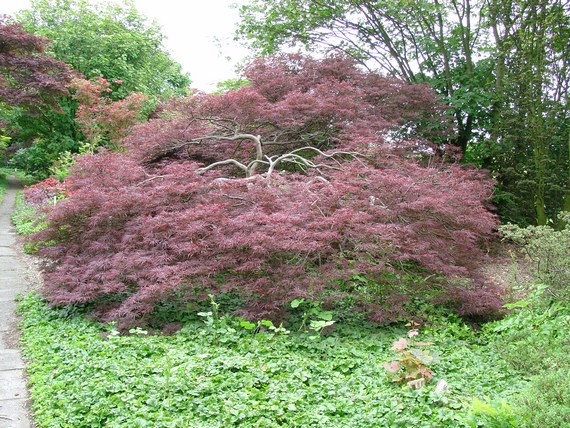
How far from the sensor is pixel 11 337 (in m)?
4.04

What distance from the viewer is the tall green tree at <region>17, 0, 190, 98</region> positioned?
14938 mm

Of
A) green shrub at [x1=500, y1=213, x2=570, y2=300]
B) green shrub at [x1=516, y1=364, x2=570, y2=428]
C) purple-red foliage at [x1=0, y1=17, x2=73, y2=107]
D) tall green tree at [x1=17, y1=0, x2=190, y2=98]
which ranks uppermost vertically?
tall green tree at [x1=17, y1=0, x2=190, y2=98]

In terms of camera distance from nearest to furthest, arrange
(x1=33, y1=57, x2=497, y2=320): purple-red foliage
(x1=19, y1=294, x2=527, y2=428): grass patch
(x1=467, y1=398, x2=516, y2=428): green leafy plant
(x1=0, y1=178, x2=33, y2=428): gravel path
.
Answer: (x1=467, y1=398, x2=516, y2=428): green leafy plant → (x1=19, y1=294, x2=527, y2=428): grass patch → (x1=0, y1=178, x2=33, y2=428): gravel path → (x1=33, y1=57, x2=497, y2=320): purple-red foliage

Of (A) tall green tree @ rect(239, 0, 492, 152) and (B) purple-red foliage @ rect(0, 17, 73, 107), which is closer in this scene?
(A) tall green tree @ rect(239, 0, 492, 152)

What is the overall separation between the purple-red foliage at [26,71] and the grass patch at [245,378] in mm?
8568

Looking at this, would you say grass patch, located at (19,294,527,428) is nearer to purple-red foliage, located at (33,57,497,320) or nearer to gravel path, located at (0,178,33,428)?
gravel path, located at (0,178,33,428)

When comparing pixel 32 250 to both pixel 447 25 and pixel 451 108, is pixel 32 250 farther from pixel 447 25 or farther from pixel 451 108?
pixel 447 25

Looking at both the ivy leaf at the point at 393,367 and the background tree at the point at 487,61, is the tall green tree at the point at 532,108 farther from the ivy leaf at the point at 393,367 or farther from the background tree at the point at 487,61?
the ivy leaf at the point at 393,367

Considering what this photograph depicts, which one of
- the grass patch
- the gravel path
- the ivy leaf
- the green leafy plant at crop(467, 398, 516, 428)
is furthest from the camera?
the ivy leaf

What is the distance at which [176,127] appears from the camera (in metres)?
5.97

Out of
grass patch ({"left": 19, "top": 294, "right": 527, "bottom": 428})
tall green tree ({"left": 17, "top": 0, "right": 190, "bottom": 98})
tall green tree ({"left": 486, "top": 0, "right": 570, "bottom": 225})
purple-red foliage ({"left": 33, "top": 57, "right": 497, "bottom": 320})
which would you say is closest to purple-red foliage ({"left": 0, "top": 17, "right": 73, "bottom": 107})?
tall green tree ({"left": 17, "top": 0, "right": 190, "bottom": 98})

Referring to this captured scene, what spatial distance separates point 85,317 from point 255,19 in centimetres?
647

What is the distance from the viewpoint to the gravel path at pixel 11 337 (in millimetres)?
2771

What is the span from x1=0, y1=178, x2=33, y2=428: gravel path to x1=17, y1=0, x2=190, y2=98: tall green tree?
28.5 feet
